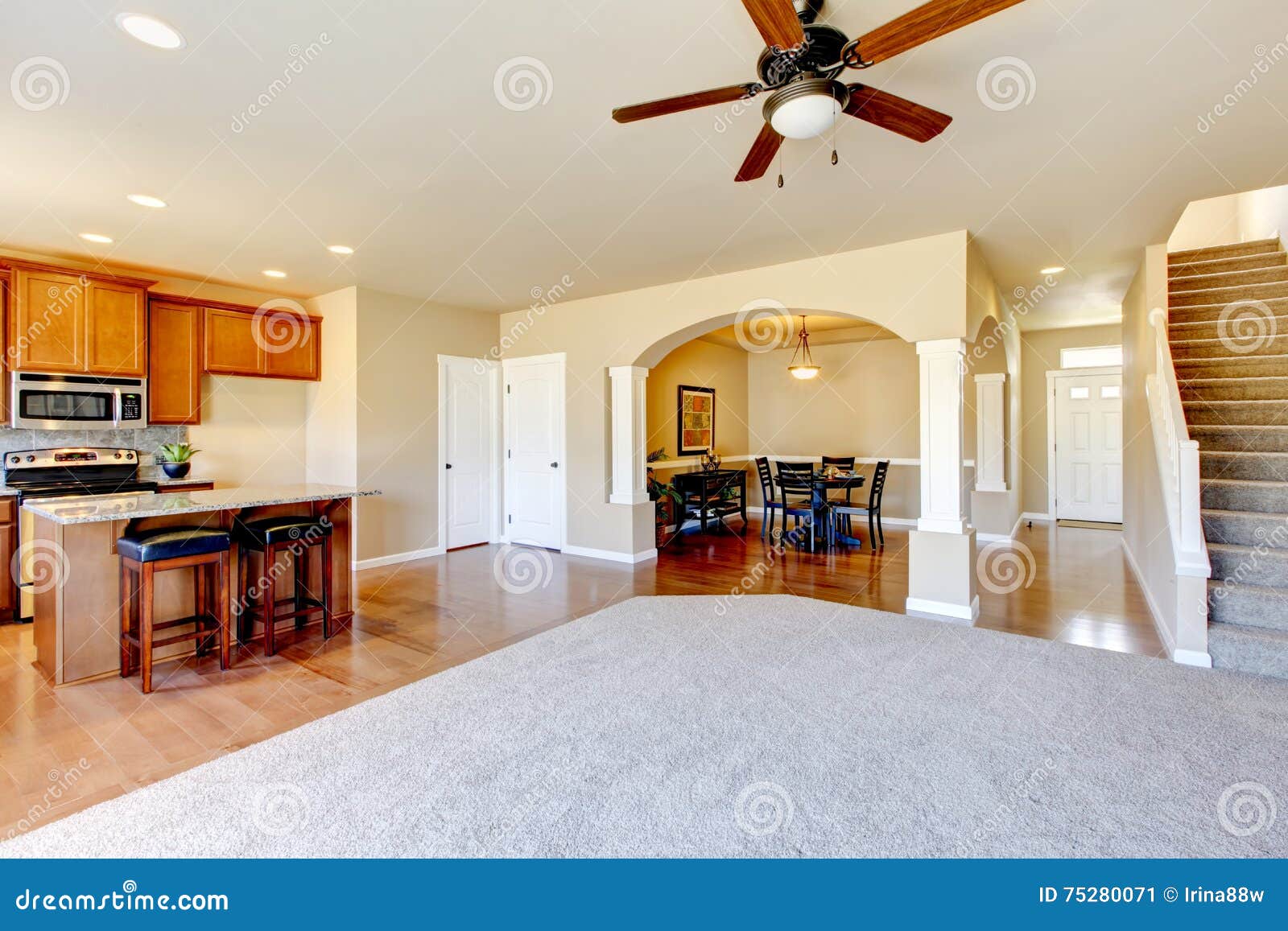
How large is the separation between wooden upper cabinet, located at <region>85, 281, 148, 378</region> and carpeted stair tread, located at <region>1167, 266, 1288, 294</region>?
8258mm

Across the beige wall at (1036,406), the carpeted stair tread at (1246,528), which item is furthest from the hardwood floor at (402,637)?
the beige wall at (1036,406)

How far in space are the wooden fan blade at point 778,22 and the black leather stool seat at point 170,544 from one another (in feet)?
11.3

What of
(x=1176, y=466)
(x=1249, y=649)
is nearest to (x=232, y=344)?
(x=1176, y=466)

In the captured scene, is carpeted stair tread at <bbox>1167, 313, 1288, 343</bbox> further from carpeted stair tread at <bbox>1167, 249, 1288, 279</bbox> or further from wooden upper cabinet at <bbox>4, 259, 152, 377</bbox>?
wooden upper cabinet at <bbox>4, 259, 152, 377</bbox>

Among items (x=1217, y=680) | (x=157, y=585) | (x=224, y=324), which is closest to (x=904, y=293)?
(x=1217, y=680)

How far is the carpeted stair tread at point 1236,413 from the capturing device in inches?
163

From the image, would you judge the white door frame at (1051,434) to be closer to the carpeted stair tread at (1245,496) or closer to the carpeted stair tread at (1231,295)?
the carpeted stair tread at (1231,295)

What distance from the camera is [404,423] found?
612 centimetres

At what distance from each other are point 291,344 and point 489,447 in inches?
86.0

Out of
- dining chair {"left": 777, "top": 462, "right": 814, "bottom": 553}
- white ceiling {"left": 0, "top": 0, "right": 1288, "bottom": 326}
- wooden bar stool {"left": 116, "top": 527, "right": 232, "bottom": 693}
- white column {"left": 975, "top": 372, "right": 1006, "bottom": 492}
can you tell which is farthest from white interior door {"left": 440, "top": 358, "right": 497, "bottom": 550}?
white column {"left": 975, "top": 372, "right": 1006, "bottom": 492}

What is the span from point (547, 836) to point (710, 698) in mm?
1206

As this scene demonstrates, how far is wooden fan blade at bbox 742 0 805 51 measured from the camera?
171 cm

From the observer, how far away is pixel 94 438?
498 centimetres

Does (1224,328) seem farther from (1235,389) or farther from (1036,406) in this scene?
(1036,406)
